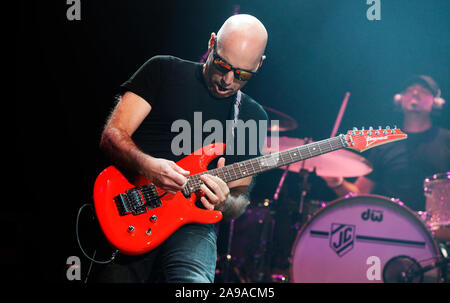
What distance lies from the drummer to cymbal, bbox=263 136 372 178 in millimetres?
→ 302

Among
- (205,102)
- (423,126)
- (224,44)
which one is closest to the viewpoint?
(224,44)

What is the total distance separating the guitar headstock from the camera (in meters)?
2.62

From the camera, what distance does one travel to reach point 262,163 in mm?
2430

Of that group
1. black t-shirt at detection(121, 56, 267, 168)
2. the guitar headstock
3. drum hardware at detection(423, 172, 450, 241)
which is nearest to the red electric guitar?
black t-shirt at detection(121, 56, 267, 168)

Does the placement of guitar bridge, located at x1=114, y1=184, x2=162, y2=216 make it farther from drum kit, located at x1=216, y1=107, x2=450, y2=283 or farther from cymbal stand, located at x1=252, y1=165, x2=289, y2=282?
cymbal stand, located at x1=252, y1=165, x2=289, y2=282

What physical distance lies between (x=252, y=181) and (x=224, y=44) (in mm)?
1073

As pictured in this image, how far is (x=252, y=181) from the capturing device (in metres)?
2.62

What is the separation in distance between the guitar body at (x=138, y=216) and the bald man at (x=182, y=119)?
0.07m

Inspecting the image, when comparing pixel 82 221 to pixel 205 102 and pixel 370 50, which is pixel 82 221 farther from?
pixel 370 50

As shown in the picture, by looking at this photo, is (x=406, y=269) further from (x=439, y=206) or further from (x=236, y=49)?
(x=236, y=49)

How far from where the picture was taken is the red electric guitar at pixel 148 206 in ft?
6.39

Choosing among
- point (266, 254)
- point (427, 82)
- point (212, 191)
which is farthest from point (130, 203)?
point (427, 82)

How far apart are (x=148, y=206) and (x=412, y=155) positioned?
12.1ft

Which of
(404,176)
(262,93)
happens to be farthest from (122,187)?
(404,176)
